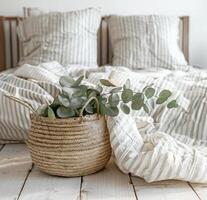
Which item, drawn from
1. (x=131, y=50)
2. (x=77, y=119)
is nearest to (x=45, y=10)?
(x=131, y=50)

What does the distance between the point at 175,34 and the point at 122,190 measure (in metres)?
1.73

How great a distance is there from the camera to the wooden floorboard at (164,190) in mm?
1272

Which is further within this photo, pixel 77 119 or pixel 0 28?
pixel 0 28

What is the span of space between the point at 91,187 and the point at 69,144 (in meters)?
0.16

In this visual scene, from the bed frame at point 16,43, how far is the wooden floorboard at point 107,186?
173cm

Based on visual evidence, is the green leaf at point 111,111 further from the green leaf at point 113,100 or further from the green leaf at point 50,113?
the green leaf at point 50,113

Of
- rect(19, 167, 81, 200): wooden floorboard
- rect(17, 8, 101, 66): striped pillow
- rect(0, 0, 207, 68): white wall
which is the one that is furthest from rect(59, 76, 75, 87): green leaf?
rect(0, 0, 207, 68): white wall

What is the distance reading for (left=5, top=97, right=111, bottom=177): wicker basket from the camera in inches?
54.0

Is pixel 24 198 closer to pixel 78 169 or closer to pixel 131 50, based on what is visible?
pixel 78 169

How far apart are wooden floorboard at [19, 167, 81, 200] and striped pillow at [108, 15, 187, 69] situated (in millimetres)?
1434

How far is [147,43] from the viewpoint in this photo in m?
2.74

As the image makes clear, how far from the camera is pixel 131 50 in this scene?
277cm

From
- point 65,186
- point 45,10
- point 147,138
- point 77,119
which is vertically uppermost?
point 45,10

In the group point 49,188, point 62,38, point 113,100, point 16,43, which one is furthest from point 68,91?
point 16,43
